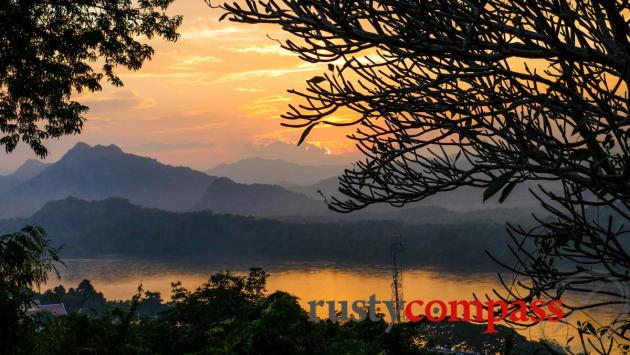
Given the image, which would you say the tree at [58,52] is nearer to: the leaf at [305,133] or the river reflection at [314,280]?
the leaf at [305,133]

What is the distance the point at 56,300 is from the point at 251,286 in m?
11.0

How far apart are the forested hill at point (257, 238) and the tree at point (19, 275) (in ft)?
367

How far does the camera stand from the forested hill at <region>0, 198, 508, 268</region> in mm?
132625

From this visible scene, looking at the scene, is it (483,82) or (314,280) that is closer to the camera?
(483,82)

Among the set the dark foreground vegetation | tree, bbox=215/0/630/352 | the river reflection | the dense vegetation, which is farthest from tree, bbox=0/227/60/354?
the river reflection

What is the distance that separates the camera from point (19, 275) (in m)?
7.75

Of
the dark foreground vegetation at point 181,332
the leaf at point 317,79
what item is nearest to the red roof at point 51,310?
the dark foreground vegetation at point 181,332

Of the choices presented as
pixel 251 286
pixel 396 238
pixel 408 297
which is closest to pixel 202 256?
pixel 408 297

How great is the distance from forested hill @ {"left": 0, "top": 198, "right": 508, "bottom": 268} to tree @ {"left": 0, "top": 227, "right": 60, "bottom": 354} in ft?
367

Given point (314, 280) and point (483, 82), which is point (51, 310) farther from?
point (314, 280)

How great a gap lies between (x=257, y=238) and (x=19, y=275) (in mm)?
150205

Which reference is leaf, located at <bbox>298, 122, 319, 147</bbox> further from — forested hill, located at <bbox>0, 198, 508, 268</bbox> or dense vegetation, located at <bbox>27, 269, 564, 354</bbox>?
forested hill, located at <bbox>0, 198, 508, 268</bbox>

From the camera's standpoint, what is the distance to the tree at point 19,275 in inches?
182

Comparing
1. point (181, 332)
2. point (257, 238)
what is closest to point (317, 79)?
point (181, 332)
